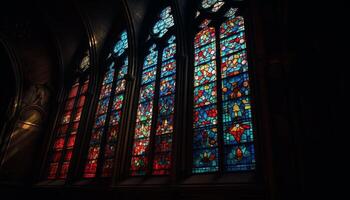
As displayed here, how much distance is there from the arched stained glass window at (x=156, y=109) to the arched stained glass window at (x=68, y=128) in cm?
256

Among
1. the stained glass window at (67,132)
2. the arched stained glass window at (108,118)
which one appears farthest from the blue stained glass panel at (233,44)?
the stained glass window at (67,132)

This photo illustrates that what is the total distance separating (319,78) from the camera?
7.74 feet

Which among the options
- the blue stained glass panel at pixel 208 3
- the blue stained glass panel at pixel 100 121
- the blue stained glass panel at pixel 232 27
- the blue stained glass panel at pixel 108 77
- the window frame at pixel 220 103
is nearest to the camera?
the window frame at pixel 220 103

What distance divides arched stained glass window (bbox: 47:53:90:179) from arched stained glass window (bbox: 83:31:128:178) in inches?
32.0

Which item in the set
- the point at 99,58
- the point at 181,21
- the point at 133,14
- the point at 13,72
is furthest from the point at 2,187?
the point at 181,21

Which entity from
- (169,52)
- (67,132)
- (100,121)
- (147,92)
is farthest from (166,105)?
(67,132)

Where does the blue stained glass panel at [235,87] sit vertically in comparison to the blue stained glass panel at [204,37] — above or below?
below

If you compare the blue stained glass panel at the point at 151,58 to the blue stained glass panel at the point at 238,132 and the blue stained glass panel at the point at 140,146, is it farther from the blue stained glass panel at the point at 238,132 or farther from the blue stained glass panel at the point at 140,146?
the blue stained glass panel at the point at 238,132

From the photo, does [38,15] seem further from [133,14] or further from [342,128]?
[342,128]

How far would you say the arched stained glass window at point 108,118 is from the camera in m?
6.33

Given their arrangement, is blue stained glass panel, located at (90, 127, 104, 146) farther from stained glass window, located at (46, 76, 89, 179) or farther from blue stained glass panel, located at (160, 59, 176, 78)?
blue stained glass panel, located at (160, 59, 176, 78)

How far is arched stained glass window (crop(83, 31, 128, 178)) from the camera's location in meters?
6.33

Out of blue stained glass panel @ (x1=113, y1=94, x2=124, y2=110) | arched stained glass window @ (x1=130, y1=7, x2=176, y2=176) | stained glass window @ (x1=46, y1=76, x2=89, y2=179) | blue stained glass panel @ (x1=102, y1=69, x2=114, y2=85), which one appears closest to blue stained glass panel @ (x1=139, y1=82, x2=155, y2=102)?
arched stained glass window @ (x1=130, y1=7, x2=176, y2=176)

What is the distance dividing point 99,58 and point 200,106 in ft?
15.9
